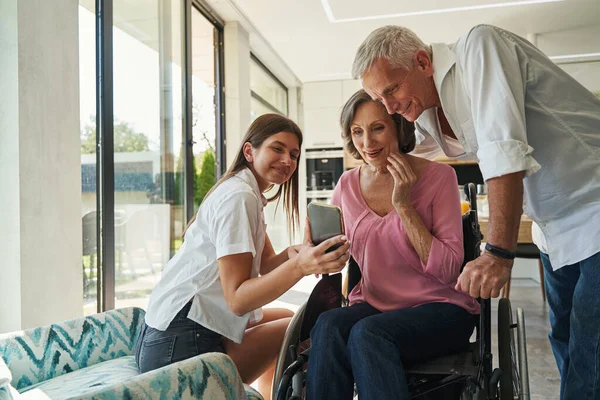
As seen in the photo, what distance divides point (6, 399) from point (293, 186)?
104 cm

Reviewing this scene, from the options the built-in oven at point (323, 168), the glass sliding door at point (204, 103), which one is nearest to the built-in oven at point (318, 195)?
the built-in oven at point (323, 168)

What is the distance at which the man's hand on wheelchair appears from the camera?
1.07 m

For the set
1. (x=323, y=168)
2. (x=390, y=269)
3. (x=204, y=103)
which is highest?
(x=204, y=103)

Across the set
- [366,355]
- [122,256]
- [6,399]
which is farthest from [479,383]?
[122,256]

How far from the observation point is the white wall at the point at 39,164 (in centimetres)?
192

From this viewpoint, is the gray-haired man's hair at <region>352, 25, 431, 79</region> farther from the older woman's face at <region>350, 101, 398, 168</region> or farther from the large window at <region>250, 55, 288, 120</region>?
the large window at <region>250, 55, 288, 120</region>

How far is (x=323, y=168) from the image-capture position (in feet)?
26.2

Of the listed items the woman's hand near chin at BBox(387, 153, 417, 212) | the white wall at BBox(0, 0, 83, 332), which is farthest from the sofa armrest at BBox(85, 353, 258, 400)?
the white wall at BBox(0, 0, 83, 332)

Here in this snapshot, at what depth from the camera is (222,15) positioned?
16.3 feet

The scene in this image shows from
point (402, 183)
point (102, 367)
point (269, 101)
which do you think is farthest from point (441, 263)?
point (269, 101)

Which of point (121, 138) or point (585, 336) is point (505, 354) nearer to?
point (585, 336)

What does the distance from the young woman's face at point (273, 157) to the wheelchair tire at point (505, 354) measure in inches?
29.4

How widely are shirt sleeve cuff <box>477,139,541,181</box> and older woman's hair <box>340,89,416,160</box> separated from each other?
0.47 meters

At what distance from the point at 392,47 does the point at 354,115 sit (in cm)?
30
